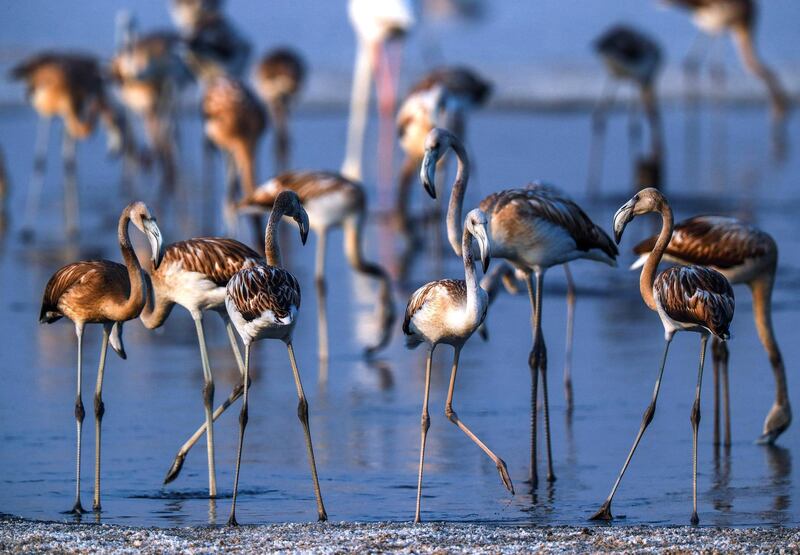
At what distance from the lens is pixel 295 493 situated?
6.91m

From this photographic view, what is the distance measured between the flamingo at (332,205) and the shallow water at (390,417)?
1.48 feet

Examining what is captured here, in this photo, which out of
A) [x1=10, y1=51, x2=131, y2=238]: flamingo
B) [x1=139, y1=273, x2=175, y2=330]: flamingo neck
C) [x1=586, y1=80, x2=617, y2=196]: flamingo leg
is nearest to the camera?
[x1=139, y1=273, x2=175, y2=330]: flamingo neck

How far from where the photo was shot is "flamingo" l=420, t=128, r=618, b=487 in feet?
24.6

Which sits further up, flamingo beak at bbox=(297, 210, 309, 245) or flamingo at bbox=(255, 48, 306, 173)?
flamingo at bbox=(255, 48, 306, 173)

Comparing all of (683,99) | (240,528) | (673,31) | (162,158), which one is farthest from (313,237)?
(673,31)

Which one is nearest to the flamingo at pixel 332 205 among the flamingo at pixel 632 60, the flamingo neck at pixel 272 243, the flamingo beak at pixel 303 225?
the flamingo beak at pixel 303 225

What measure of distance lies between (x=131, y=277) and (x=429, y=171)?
1.41 m

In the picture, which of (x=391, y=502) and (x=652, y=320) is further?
(x=652, y=320)

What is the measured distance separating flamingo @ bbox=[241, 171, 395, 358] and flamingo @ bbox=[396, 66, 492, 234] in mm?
3603

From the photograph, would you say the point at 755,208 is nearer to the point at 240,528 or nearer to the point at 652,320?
the point at 652,320

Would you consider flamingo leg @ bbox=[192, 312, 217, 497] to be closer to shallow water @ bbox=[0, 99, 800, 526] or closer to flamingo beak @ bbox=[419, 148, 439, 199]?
shallow water @ bbox=[0, 99, 800, 526]

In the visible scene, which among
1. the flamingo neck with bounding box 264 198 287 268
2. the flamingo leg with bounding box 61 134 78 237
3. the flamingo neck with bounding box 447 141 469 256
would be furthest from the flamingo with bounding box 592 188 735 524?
the flamingo leg with bounding box 61 134 78 237

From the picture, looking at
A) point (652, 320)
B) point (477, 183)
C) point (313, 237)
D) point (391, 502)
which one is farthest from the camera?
point (477, 183)

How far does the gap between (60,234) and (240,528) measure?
349 inches
